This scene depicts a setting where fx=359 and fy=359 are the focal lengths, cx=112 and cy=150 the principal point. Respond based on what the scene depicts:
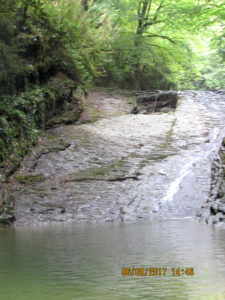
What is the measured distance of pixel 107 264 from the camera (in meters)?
3.07

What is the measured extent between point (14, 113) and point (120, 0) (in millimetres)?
9374

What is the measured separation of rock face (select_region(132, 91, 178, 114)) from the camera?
16.5 meters

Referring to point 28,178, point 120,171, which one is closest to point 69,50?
point 120,171

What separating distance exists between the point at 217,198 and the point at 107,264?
471 centimetres

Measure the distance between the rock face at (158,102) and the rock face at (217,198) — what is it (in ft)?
27.4

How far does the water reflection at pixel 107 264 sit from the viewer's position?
7.55 feet

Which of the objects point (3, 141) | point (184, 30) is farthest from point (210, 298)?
point (184, 30)

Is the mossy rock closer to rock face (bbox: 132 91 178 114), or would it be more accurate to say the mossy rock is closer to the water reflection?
the water reflection

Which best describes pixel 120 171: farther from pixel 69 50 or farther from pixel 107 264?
pixel 107 264

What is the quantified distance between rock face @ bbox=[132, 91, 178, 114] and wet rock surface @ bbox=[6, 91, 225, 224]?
10.1 feet

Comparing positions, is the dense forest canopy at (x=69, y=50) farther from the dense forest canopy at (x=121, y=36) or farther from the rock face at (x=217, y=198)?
the rock face at (x=217, y=198)

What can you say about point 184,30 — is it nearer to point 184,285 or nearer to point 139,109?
point 139,109

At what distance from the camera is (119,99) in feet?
53.4

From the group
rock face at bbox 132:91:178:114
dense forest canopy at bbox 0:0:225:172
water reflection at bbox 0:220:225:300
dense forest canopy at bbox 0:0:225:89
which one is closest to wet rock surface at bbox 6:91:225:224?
dense forest canopy at bbox 0:0:225:172
